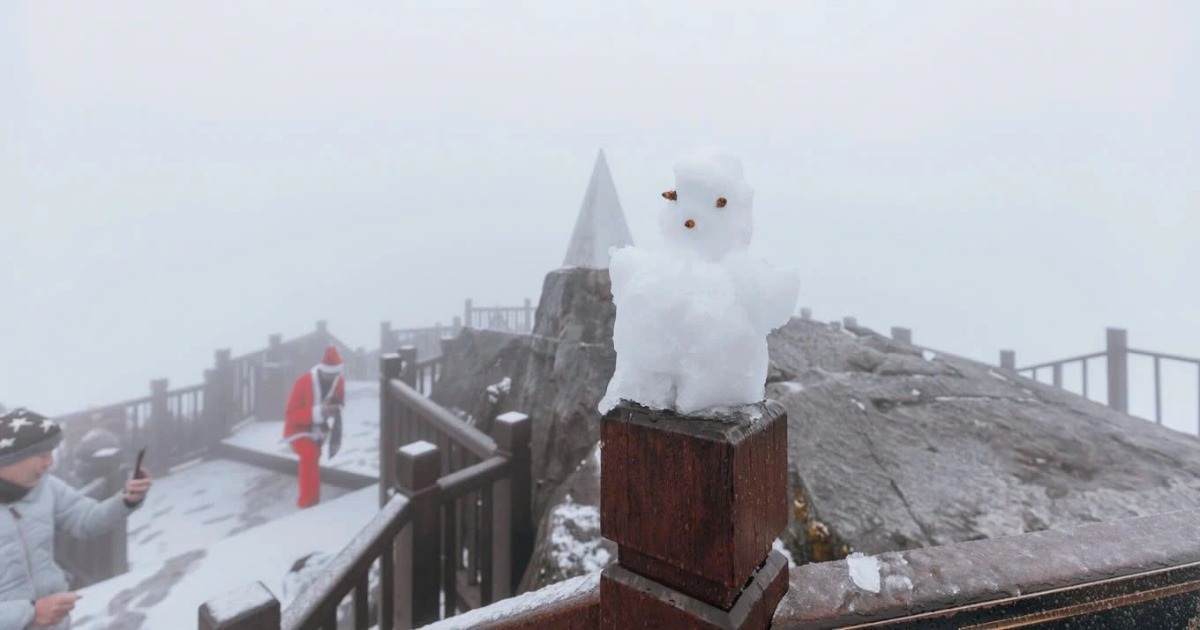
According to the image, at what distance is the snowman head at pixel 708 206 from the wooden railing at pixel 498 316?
1671 cm

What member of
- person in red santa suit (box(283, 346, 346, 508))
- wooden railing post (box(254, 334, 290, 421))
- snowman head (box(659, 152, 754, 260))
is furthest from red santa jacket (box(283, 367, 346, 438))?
snowman head (box(659, 152, 754, 260))

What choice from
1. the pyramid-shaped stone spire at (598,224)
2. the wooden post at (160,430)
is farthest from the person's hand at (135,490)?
the wooden post at (160,430)

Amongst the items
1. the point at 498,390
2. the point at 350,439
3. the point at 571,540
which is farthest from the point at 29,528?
the point at 350,439

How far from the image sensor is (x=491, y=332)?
7.07 meters

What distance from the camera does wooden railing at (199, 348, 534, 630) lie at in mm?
2057

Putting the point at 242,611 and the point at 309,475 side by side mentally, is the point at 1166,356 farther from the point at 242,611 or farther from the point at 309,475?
the point at 309,475

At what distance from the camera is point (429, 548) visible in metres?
2.95

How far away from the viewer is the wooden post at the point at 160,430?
377 inches

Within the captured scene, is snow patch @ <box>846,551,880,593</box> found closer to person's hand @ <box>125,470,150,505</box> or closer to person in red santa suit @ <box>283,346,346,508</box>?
person's hand @ <box>125,470,150,505</box>

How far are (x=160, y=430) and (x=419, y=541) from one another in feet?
33.7

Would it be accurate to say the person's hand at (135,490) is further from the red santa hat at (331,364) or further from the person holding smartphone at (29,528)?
the red santa hat at (331,364)

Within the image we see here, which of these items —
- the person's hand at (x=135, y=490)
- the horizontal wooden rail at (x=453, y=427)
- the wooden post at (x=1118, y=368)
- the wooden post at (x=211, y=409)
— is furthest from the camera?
the wooden post at (x=211, y=409)

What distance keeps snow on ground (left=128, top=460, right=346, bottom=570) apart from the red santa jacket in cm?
119

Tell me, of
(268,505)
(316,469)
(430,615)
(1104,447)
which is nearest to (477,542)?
(430,615)
